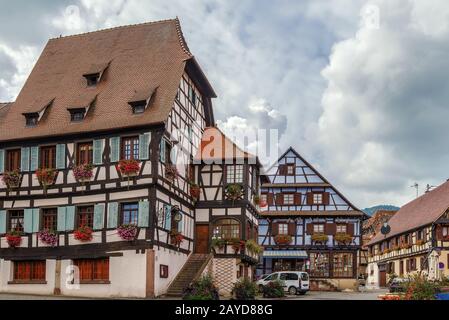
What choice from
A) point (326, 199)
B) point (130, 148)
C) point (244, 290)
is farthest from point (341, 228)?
point (130, 148)

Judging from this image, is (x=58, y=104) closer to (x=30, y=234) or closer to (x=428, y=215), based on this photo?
(x=30, y=234)

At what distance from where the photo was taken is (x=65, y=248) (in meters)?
31.9

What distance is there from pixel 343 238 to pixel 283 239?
→ 4.75 meters

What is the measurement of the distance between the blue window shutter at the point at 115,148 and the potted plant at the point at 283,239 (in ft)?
85.4

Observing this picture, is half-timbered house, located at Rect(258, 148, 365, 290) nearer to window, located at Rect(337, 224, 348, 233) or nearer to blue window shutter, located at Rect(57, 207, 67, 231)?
window, located at Rect(337, 224, 348, 233)

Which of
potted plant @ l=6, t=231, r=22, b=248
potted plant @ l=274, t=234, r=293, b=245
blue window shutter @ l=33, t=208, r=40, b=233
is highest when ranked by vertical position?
blue window shutter @ l=33, t=208, r=40, b=233

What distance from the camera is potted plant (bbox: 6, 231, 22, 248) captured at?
32.7 metres

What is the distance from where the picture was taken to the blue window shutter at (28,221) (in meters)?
32.8

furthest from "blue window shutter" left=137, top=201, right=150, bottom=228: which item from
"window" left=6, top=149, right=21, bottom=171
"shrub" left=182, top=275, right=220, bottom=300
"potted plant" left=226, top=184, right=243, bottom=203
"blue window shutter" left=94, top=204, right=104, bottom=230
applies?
"window" left=6, top=149, right=21, bottom=171

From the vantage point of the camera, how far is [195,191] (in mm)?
36031

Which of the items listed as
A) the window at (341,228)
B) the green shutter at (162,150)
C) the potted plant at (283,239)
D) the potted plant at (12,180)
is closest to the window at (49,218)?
the potted plant at (12,180)

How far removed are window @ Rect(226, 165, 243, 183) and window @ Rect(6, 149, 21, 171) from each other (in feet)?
35.3

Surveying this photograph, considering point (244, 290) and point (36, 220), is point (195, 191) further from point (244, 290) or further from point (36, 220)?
point (36, 220)
